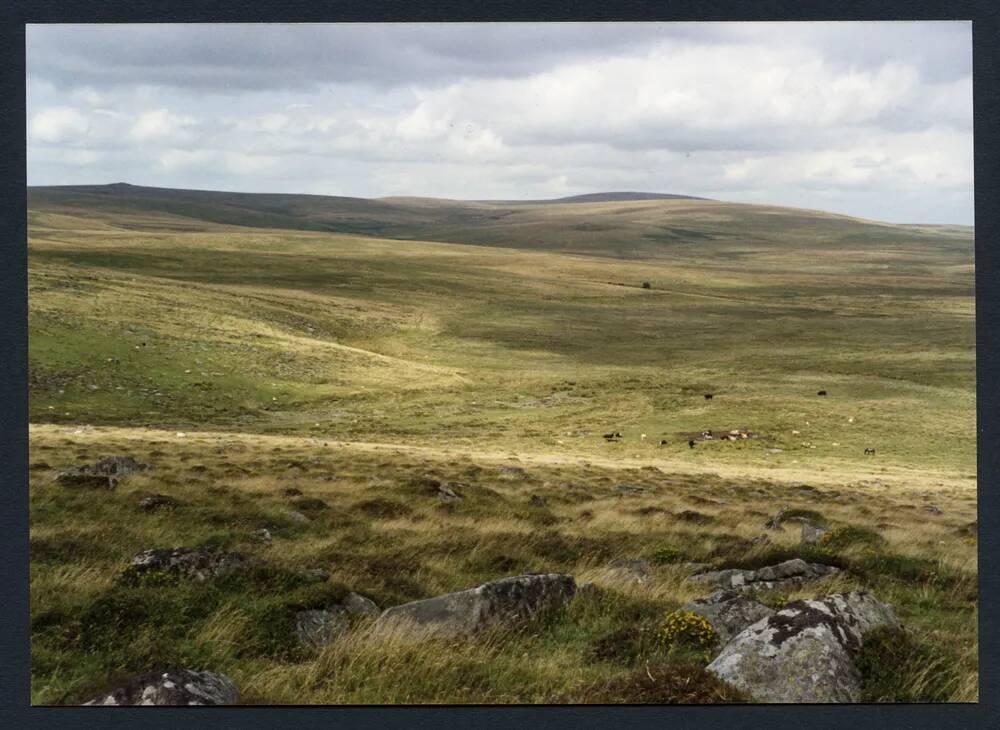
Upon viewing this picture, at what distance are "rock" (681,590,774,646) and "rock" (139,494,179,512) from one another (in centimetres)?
802

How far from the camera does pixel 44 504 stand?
38.5ft

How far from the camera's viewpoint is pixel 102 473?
14.4 metres

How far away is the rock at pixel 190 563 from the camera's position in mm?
9102

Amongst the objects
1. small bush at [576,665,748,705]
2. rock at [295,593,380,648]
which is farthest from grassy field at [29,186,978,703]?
rock at [295,593,380,648]

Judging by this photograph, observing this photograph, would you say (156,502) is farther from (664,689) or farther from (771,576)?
(771,576)

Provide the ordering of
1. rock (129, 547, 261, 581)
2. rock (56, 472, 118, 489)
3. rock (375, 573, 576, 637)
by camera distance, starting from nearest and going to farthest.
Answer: rock (375, 573, 576, 637) → rock (129, 547, 261, 581) → rock (56, 472, 118, 489)

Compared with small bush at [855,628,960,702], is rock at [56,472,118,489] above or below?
above

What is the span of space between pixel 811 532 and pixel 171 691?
1048 cm

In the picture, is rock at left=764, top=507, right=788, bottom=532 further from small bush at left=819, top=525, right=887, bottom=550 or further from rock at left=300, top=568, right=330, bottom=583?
rock at left=300, top=568, right=330, bottom=583

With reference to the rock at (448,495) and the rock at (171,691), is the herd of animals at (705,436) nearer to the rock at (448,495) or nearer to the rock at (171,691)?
the rock at (448,495)

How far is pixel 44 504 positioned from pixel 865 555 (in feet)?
38.0

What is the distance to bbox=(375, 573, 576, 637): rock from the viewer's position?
320 inches

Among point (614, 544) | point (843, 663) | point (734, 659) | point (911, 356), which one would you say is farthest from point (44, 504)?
point (911, 356)

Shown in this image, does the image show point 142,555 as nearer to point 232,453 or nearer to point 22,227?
point 22,227
